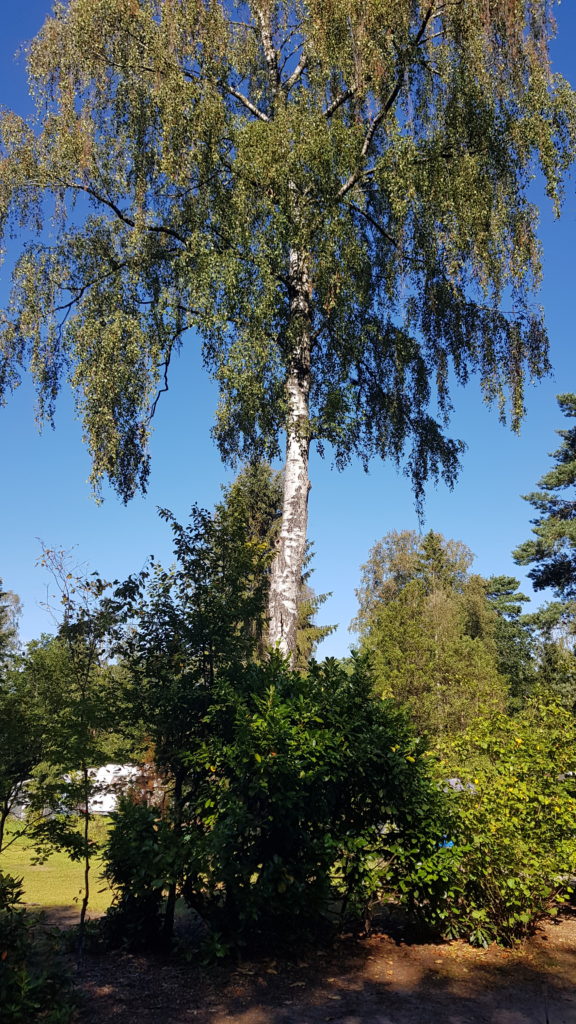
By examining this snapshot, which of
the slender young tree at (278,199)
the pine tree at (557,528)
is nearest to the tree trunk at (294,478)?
the slender young tree at (278,199)

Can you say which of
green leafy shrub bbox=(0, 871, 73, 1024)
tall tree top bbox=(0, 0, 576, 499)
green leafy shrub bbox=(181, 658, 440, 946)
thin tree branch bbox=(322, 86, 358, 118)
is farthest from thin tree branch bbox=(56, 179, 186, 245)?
green leafy shrub bbox=(0, 871, 73, 1024)

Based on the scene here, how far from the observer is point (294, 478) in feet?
28.7

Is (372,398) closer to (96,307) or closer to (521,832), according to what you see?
(96,307)

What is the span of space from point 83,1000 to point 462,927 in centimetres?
302

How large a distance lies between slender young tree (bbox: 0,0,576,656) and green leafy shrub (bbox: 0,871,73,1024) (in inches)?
172

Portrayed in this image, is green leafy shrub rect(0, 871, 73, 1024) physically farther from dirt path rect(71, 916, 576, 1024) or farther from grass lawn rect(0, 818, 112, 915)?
grass lawn rect(0, 818, 112, 915)

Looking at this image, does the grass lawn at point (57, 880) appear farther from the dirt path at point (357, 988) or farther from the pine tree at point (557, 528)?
the pine tree at point (557, 528)

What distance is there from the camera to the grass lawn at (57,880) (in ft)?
28.7

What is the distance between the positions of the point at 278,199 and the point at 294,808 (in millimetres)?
7313

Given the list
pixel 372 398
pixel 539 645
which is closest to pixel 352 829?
pixel 372 398

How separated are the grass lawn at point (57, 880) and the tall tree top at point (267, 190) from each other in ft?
16.9

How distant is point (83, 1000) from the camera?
167 inches

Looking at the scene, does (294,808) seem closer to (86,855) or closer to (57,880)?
(86,855)

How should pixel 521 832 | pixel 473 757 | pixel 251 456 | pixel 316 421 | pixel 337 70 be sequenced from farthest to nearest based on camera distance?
pixel 251 456 → pixel 337 70 → pixel 316 421 → pixel 473 757 → pixel 521 832
